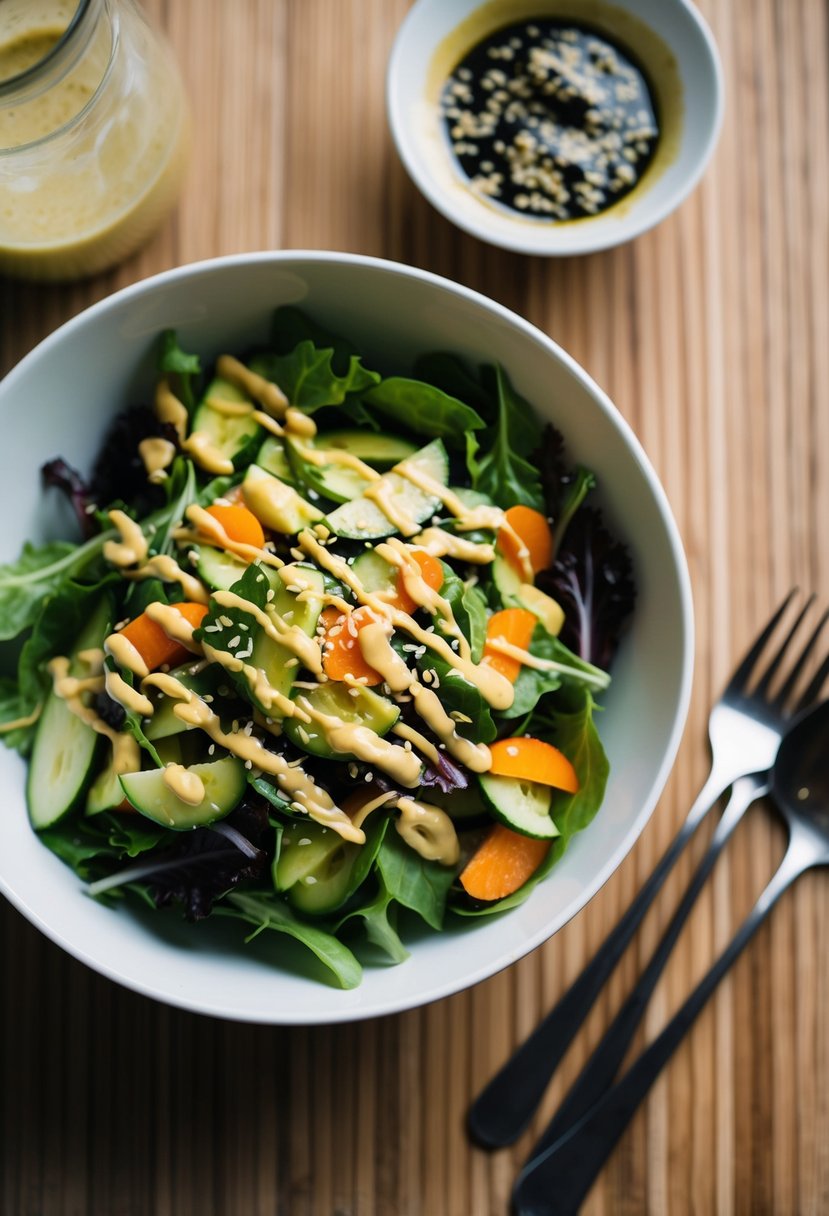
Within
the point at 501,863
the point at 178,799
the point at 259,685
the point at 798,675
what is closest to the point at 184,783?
the point at 178,799

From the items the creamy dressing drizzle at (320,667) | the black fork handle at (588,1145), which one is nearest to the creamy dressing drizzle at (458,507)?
the creamy dressing drizzle at (320,667)

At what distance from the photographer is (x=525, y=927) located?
4.96 ft

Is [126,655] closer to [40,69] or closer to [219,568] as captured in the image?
[219,568]

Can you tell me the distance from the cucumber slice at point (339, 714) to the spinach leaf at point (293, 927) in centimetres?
27

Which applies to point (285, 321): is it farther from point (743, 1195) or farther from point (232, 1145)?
point (743, 1195)

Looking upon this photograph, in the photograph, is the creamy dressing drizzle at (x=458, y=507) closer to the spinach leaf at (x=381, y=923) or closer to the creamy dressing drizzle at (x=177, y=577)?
the creamy dressing drizzle at (x=177, y=577)

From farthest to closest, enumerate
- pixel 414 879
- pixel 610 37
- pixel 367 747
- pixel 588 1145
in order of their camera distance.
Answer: pixel 610 37 < pixel 588 1145 < pixel 414 879 < pixel 367 747

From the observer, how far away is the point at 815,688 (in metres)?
1.86

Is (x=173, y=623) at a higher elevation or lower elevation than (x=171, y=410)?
lower

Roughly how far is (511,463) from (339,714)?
20.5 inches

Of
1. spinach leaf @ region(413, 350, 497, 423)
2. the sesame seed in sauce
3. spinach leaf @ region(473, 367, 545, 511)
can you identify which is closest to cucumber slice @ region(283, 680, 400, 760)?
spinach leaf @ region(473, 367, 545, 511)

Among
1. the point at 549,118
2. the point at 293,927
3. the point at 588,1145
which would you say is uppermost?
the point at 549,118

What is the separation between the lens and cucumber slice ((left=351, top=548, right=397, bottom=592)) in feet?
4.99

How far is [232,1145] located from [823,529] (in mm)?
1578
